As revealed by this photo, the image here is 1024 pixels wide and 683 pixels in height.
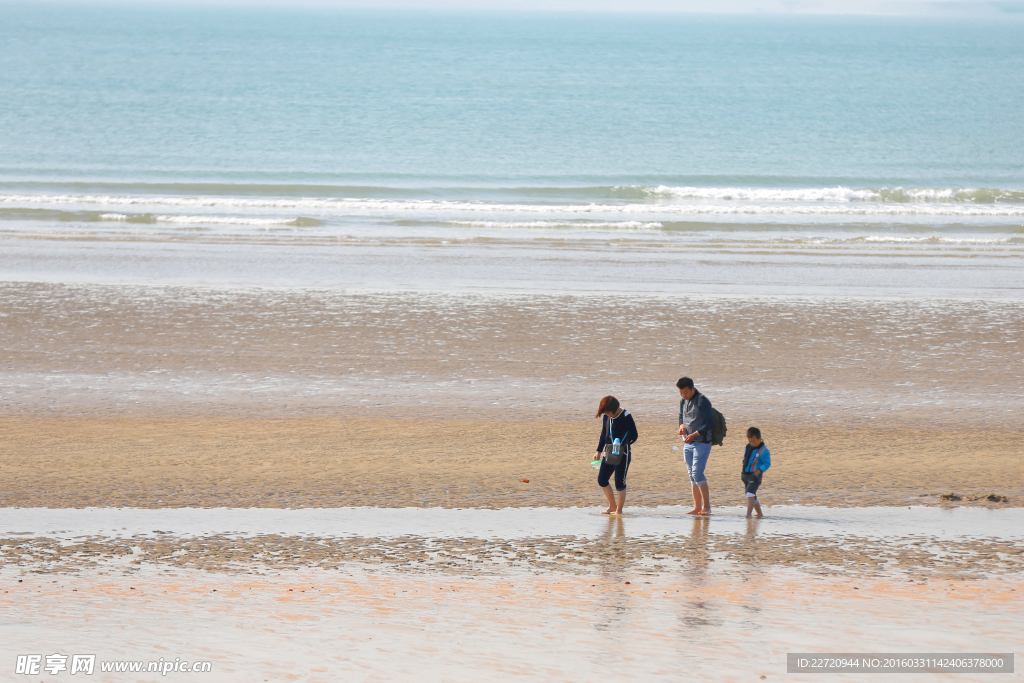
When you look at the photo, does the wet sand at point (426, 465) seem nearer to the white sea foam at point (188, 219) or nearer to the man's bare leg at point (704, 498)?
the man's bare leg at point (704, 498)

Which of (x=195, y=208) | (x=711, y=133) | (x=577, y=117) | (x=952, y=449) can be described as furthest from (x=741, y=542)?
(x=577, y=117)

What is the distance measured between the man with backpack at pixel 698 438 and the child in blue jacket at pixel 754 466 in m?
0.28

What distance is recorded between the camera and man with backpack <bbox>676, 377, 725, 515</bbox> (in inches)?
338

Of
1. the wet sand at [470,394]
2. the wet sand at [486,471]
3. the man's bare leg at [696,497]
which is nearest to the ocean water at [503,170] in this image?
the wet sand at [470,394]

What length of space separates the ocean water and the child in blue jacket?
1094cm

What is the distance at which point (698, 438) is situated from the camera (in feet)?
28.2

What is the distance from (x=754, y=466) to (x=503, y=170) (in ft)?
107

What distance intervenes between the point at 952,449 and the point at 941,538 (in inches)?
136

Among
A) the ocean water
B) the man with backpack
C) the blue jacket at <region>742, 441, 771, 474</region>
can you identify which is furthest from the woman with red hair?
the ocean water

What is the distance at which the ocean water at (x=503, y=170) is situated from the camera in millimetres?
21641

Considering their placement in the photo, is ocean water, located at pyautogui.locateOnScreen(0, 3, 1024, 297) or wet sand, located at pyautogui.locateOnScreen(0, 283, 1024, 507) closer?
wet sand, located at pyautogui.locateOnScreen(0, 283, 1024, 507)

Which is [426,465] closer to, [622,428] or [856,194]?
[622,428]

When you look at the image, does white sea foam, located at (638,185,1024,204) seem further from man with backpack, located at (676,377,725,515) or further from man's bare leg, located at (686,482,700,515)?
man's bare leg, located at (686,482,700,515)

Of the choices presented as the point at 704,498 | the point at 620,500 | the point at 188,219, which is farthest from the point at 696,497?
the point at 188,219
